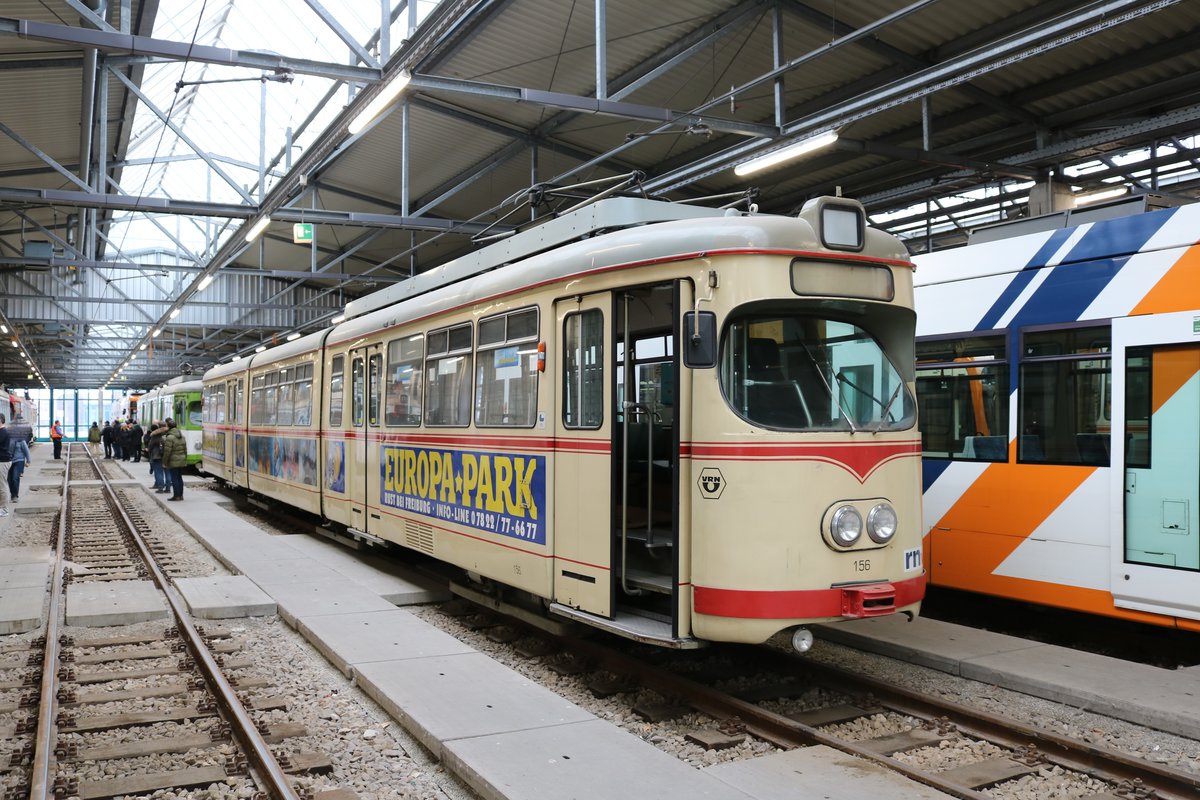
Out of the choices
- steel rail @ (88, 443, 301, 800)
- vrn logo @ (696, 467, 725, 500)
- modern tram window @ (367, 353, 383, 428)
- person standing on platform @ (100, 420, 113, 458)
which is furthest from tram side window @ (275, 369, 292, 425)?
person standing on platform @ (100, 420, 113, 458)

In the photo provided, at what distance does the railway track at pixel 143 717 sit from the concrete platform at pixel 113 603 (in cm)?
12

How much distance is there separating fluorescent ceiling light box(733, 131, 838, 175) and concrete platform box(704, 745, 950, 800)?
8.19m

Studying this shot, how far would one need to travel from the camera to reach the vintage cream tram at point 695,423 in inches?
234

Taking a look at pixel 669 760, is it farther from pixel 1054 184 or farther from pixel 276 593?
pixel 1054 184

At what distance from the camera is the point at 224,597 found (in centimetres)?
973

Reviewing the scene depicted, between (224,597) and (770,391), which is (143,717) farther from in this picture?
(770,391)

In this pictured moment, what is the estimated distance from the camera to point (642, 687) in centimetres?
691

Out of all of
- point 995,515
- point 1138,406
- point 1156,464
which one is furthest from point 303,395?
point 1156,464

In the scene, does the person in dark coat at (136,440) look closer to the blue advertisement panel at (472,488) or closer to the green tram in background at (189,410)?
the green tram in background at (189,410)

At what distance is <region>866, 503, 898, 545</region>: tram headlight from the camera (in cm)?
616

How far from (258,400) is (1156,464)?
15207mm

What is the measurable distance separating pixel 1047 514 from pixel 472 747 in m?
5.31

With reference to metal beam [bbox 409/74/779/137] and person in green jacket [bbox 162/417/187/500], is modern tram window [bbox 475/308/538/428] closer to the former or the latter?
metal beam [bbox 409/74/779/137]

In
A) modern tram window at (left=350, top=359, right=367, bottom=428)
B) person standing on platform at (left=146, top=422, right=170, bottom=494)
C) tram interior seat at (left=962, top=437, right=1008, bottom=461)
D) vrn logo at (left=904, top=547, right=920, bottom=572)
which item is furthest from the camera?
person standing on platform at (left=146, top=422, right=170, bottom=494)
